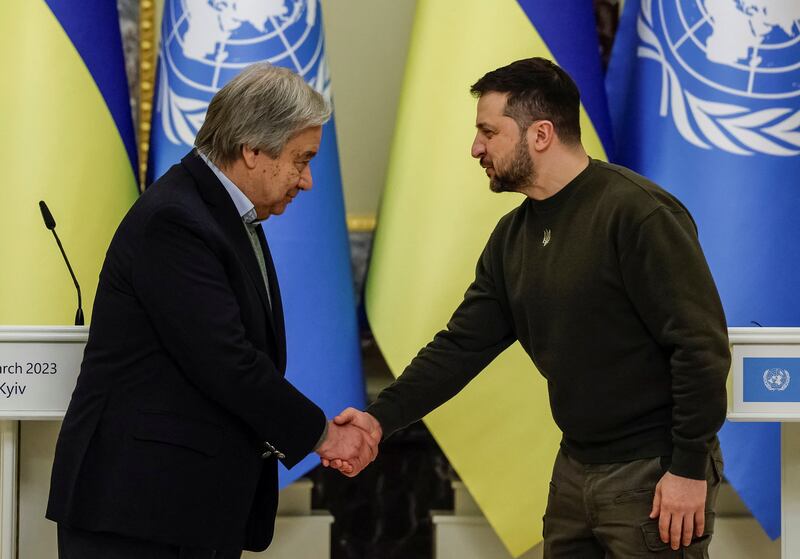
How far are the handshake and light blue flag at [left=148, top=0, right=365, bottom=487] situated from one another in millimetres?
598

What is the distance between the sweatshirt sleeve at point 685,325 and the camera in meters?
1.66

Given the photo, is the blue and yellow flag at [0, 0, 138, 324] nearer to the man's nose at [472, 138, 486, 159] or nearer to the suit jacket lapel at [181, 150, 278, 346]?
the suit jacket lapel at [181, 150, 278, 346]

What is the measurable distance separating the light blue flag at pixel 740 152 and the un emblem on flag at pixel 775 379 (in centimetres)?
62

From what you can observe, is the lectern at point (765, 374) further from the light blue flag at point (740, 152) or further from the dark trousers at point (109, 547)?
the dark trousers at point (109, 547)

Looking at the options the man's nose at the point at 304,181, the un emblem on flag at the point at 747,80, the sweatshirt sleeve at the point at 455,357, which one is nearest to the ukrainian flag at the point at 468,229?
the un emblem on flag at the point at 747,80

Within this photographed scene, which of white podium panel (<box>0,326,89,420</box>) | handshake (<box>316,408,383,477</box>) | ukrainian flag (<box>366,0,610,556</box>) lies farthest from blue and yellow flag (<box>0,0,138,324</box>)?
handshake (<box>316,408,383,477</box>)

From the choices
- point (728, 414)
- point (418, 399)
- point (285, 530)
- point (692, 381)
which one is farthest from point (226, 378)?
point (285, 530)

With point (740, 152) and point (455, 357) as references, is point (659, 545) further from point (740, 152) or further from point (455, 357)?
point (740, 152)

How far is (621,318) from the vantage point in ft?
5.74

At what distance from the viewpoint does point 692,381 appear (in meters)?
1.66

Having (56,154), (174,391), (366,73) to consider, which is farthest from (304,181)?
(366,73)

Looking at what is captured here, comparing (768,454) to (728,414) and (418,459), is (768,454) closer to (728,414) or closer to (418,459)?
(728,414)

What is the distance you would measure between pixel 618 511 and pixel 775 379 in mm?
461

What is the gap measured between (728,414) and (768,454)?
2.24 feet
